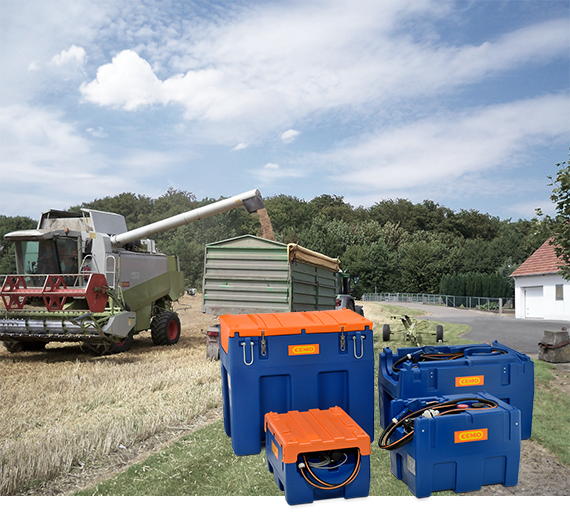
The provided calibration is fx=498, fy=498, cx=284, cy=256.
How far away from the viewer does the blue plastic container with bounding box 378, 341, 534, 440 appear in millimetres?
4160

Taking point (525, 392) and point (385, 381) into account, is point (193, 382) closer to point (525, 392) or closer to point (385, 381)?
point (385, 381)

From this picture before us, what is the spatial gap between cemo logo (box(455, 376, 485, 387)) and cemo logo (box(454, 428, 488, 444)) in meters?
0.77

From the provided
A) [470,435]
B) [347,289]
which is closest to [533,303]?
[347,289]

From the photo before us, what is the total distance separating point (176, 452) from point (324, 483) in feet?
5.15

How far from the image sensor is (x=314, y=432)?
331 centimetres

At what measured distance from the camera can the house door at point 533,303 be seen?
23.2 meters

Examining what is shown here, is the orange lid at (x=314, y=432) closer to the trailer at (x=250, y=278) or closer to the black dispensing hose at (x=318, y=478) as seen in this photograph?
the black dispensing hose at (x=318, y=478)

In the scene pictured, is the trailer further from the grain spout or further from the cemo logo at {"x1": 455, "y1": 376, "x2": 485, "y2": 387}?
the cemo logo at {"x1": 455, "y1": 376, "x2": 485, "y2": 387}

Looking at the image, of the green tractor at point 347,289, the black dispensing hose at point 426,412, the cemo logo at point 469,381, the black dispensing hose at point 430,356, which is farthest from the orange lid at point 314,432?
the green tractor at point 347,289

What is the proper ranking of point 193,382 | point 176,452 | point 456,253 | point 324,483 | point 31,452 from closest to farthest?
point 324,483 < point 31,452 < point 176,452 < point 193,382 < point 456,253

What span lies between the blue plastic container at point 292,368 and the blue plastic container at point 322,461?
1.32 ft

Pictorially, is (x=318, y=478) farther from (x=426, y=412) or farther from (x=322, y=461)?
(x=426, y=412)

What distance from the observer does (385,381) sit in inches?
179

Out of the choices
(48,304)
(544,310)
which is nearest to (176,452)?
(48,304)
